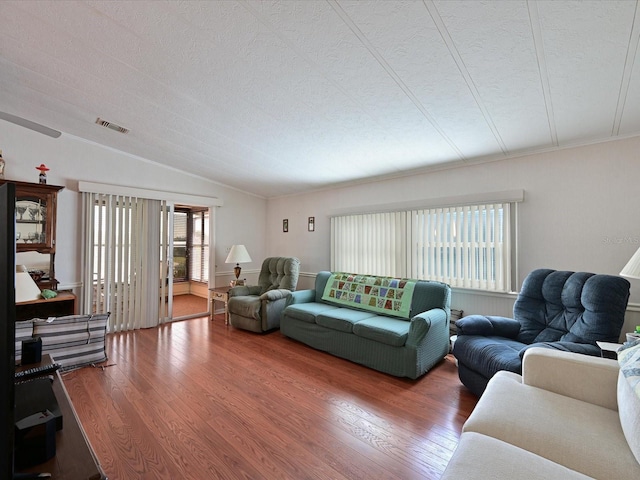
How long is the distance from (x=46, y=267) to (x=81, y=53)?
282cm

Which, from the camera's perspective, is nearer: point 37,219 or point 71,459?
point 71,459

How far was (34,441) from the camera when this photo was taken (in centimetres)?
94

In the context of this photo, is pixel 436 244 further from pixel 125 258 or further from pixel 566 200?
pixel 125 258

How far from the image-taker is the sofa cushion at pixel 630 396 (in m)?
1.12

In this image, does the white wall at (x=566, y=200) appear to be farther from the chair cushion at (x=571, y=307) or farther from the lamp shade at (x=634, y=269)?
the lamp shade at (x=634, y=269)

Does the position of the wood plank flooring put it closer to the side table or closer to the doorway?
the side table

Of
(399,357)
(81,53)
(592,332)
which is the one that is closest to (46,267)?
(81,53)

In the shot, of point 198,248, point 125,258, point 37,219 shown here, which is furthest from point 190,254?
point 37,219

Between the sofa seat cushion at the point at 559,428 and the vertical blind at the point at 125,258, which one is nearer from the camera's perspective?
the sofa seat cushion at the point at 559,428

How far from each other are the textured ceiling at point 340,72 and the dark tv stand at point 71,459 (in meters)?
2.09

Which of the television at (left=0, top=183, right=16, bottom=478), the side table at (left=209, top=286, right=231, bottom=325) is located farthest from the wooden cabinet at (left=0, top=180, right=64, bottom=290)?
the television at (left=0, top=183, right=16, bottom=478)

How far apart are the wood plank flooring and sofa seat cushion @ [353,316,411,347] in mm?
352

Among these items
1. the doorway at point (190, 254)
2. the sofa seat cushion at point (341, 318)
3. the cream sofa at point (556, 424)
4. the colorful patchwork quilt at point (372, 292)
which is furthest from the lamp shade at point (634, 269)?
the doorway at point (190, 254)

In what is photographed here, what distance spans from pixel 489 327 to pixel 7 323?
2986 millimetres
